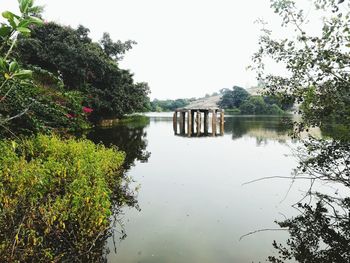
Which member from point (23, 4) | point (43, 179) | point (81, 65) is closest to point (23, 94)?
point (43, 179)

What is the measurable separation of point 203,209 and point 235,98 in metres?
78.4

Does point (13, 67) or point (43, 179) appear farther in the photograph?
point (43, 179)

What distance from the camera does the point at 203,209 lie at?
277 inches

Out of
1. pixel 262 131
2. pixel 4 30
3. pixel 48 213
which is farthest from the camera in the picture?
pixel 262 131

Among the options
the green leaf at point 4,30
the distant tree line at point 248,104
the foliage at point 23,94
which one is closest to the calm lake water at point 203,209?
the foliage at point 23,94

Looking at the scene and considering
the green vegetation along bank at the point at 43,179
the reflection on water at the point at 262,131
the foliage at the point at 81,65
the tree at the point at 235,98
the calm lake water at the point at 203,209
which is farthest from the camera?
the tree at the point at 235,98

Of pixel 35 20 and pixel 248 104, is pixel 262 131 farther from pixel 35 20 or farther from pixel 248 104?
pixel 248 104

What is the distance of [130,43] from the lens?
31.7 meters

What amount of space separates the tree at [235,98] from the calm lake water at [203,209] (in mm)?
70603

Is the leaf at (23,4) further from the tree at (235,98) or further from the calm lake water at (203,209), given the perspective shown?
the tree at (235,98)

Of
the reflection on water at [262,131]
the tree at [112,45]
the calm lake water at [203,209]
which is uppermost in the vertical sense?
the tree at [112,45]

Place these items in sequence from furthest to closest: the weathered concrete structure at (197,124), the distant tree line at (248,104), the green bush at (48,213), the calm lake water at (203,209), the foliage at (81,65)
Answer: the distant tree line at (248,104) → the weathered concrete structure at (197,124) → the foliage at (81,65) → the calm lake water at (203,209) → the green bush at (48,213)

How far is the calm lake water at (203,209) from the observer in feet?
16.4

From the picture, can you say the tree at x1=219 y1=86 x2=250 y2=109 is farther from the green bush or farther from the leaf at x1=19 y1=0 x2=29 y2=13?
the leaf at x1=19 y1=0 x2=29 y2=13
